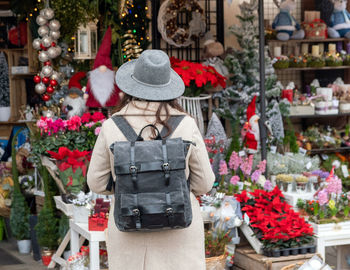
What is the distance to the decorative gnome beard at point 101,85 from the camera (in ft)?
22.1

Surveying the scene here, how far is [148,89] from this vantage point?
3312 millimetres

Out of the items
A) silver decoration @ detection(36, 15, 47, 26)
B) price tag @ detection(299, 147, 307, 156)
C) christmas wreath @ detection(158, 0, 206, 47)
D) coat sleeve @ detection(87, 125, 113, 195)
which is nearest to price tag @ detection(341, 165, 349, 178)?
price tag @ detection(299, 147, 307, 156)

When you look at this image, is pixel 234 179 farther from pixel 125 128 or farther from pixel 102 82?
pixel 125 128

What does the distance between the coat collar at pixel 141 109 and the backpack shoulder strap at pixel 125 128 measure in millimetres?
36

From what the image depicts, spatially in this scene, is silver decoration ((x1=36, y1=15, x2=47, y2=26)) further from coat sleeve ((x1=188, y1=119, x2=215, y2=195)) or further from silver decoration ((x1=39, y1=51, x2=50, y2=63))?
coat sleeve ((x1=188, y1=119, x2=215, y2=195))

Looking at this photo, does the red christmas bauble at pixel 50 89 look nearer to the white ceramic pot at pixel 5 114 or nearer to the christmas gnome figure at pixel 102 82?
the christmas gnome figure at pixel 102 82

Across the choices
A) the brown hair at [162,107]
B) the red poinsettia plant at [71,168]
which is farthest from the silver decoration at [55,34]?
the brown hair at [162,107]

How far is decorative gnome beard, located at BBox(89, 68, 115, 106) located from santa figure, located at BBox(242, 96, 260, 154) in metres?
1.35

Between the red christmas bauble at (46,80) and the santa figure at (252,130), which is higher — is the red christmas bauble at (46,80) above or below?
above

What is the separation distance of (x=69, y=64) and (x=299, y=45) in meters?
2.80

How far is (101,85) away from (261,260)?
2.64 metres

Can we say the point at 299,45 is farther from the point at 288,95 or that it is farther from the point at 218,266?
the point at 218,266

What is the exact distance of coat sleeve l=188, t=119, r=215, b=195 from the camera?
10.8 ft

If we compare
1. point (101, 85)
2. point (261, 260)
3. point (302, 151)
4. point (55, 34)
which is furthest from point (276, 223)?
point (55, 34)
